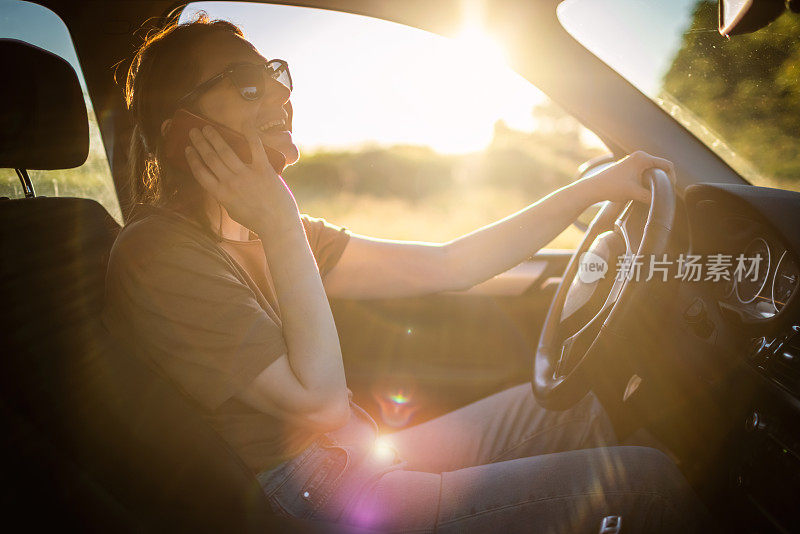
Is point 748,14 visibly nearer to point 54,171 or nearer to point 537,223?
point 537,223

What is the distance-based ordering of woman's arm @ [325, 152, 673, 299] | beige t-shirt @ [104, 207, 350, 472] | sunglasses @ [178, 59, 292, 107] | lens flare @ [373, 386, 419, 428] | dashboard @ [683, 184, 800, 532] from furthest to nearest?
lens flare @ [373, 386, 419, 428] → woman's arm @ [325, 152, 673, 299] → sunglasses @ [178, 59, 292, 107] → dashboard @ [683, 184, 800, 532] → beige t-shirt @ [104, 207, 350, 472]

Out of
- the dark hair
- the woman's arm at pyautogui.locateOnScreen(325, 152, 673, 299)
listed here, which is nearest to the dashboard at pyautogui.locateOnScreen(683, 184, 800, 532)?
the woman's arm at pyautogui.locateOnScreen(325, 152, 673, 299)

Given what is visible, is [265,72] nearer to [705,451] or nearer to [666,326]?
[666,326]

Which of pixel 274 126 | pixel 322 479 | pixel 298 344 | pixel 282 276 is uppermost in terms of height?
pixel 274 126

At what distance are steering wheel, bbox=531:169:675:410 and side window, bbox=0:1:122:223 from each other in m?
1.35

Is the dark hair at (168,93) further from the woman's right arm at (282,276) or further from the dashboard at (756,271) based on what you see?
the dashboard at (756,271)

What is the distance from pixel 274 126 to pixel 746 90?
135cm

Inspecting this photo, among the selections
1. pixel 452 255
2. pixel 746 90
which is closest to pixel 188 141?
pixel 452 255

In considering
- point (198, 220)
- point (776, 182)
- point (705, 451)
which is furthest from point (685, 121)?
point (198, 220)

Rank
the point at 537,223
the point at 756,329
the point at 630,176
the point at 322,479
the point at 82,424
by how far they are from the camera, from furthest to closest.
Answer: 1. the point at 537,223
2. the point at 630,176
3. the point at 756,329
4. the point at 322,479
5. the point at 82,424

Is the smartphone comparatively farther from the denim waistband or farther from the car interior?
the denim waistband

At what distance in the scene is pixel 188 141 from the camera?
1.22 meters

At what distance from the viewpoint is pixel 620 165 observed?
160 cm

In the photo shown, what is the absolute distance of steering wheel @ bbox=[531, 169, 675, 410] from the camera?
130 centimetres
